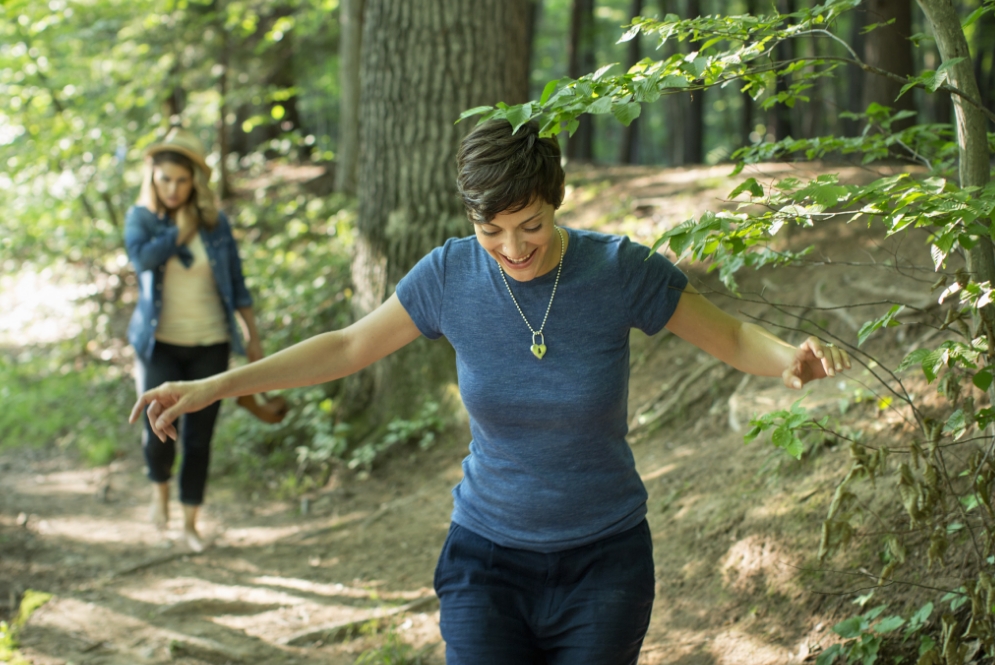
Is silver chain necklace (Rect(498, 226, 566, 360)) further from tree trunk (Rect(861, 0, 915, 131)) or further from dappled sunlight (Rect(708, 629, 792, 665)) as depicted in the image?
tree trunk (Rect(861, 0, 915, 131))

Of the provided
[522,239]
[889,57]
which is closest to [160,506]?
[522,239]

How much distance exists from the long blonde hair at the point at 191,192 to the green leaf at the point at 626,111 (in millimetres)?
3753

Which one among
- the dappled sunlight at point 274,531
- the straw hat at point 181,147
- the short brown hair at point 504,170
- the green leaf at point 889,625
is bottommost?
the dappled sunlight at point 274,531

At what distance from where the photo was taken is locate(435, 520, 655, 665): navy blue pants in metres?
2.18

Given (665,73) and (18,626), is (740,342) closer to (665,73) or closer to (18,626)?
(665,73)

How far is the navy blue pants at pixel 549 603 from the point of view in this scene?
85.7 inches

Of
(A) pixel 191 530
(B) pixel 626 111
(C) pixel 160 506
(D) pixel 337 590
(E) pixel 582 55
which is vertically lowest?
(D) pixel 337 590

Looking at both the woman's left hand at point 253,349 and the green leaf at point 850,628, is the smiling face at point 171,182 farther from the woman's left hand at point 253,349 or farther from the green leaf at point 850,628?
the green leaf at point 850,628

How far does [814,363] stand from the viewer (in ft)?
7.16

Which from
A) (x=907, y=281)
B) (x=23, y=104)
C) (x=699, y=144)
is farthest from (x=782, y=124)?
(x=23, y=104)

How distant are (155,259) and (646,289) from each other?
3.65 m

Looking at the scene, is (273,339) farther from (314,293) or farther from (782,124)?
(782,124)

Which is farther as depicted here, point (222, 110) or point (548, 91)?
point (222, 110)

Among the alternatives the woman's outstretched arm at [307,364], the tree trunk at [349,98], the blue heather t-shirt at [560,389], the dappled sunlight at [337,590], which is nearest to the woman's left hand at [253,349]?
the dappled sunlight at [337,590]
